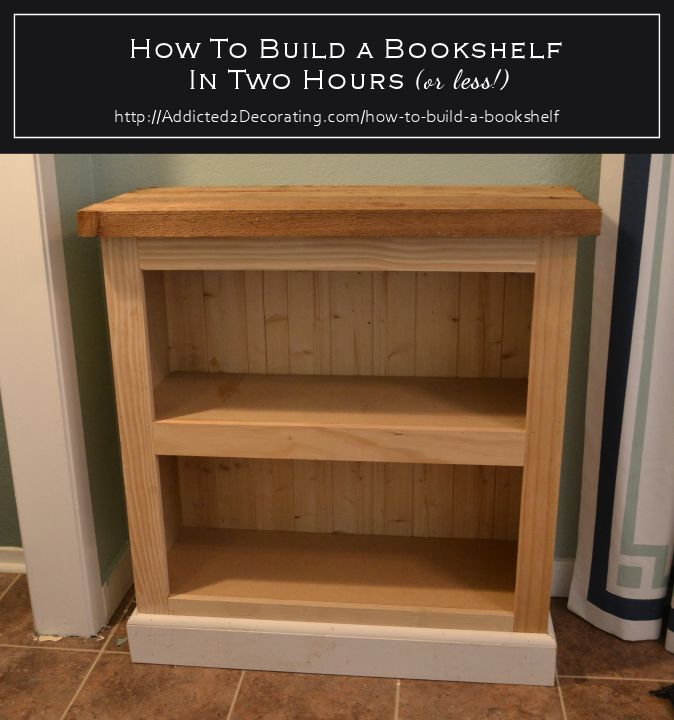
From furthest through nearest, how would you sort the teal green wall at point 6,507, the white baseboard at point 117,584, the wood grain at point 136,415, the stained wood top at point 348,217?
the teal green wall at point 6,507, the white baseboard at point 117,584, the wood grain at point 136,415, the stained wood top at point 348,217

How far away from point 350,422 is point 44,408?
70 cm

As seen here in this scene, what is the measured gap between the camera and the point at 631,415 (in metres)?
1.91

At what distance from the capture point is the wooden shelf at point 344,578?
1.91 metres

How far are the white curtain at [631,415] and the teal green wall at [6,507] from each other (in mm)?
1525

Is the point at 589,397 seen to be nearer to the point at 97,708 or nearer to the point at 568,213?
the point at 568,213

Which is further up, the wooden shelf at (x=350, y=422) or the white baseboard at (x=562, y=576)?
the wooden shelf at (x=350, y=422)

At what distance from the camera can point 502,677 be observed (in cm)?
189

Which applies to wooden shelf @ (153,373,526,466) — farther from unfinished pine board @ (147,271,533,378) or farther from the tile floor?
the tile floor

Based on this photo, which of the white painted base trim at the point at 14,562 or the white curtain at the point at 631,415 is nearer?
the white curtain at the point at 631,415

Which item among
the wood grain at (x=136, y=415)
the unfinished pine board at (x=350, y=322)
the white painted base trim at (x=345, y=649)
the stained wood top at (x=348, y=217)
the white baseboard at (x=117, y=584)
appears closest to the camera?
the stained wood top at (x=348, y=217)
